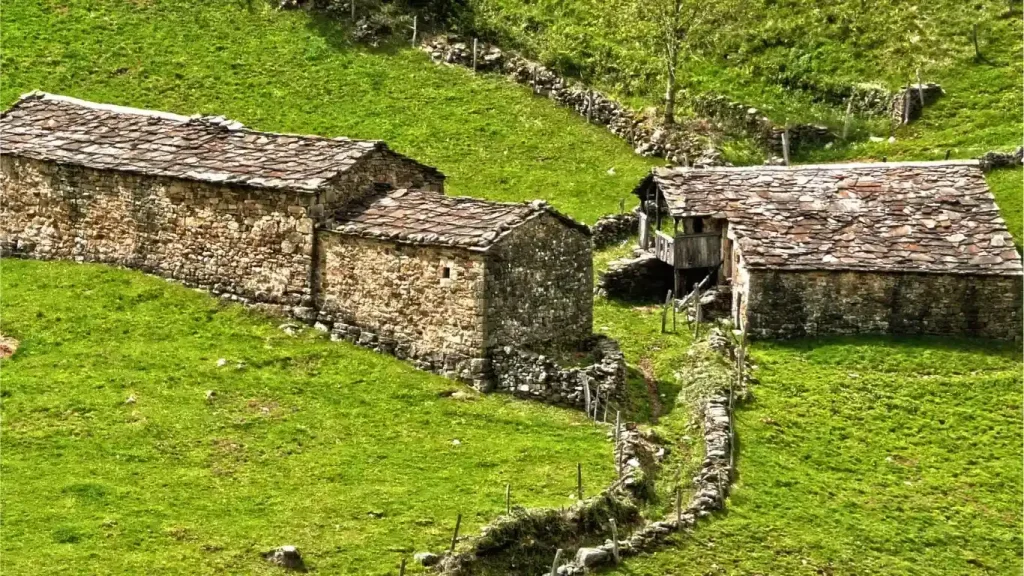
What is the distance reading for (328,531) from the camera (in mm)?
24969

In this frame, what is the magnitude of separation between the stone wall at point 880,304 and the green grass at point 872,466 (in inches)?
22.5

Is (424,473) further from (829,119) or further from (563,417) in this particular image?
(829,119)

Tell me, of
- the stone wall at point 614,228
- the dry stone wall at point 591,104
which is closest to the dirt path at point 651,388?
the stone wall at point 614,228

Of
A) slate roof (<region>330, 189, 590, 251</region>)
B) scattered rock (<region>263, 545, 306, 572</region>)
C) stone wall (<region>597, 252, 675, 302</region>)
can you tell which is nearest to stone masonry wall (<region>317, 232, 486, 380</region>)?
slate roof (<region>330, 189, 590, 251</region>)

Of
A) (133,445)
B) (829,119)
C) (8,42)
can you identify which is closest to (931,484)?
(133,445)

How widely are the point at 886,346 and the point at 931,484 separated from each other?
754 cm

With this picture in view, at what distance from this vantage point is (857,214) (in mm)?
39781

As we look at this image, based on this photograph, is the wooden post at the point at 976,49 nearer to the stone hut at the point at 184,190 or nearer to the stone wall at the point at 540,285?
the stone hut at the point at 184,190

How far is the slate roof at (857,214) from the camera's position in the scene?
3797cm

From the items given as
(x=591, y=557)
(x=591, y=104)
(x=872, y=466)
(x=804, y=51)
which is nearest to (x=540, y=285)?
(x=872, y=466)

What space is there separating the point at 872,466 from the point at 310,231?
1307 centimetres

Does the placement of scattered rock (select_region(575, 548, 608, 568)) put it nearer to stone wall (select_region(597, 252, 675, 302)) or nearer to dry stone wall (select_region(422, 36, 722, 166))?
stone wall (select_region(597, 252, 675, 302))

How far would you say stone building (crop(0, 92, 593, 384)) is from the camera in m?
32.6

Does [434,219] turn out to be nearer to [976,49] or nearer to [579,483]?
[579,483]
